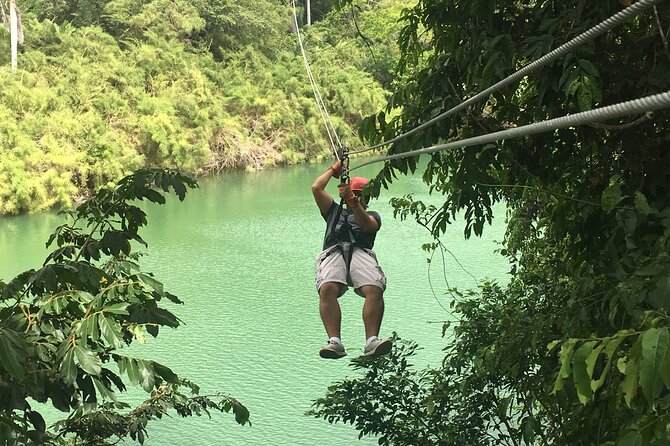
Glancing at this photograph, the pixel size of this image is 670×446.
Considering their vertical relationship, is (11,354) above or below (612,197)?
below

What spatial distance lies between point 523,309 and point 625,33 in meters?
1.39

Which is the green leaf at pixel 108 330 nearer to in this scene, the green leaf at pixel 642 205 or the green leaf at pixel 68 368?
the green leaf at pixel 68 368

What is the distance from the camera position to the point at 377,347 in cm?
329

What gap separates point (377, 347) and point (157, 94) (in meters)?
17.5

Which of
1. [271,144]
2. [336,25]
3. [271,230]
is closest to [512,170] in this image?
[271,230]

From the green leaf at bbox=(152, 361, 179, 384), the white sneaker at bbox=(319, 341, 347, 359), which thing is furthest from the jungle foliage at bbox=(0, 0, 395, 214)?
the green leaf at bbox=(152, 361, 179, 384)

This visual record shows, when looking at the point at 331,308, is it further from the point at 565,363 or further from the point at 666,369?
the point at 666,369

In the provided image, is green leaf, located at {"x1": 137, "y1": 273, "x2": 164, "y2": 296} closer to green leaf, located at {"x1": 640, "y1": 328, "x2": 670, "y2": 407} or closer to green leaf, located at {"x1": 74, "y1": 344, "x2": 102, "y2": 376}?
green leaf, located at {"x1": 74, "y1": 344, "x2": 102, "y2": 376}

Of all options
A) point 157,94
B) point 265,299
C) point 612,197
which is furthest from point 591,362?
point 157,94

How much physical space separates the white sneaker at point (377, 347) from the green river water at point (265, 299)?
0.65 meters

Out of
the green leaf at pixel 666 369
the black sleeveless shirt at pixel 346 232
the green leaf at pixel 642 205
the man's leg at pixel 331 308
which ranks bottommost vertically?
the man's leg at pixel 331 308

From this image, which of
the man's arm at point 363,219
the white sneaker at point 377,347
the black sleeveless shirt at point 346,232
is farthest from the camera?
the black sleeveless shirt at point 346,232

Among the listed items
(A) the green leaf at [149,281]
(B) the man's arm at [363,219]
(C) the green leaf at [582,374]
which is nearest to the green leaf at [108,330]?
(A) the green leaf at [149,281]

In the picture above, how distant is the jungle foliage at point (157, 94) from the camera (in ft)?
51.7
